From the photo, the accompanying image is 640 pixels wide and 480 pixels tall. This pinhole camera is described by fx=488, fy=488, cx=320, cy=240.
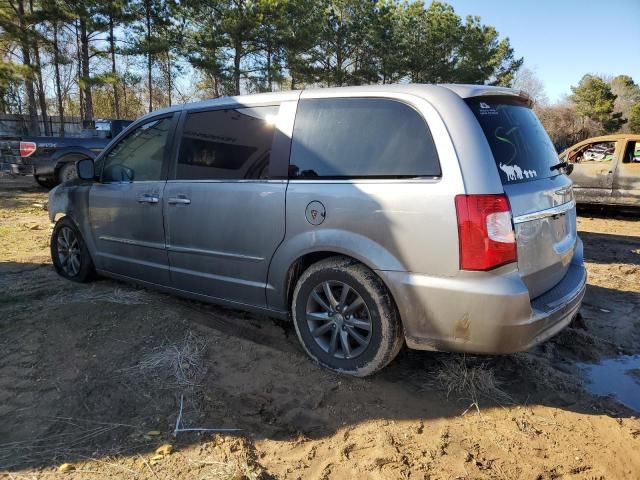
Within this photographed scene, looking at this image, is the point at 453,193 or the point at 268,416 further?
the point at 268,416

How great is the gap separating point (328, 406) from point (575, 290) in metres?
1.76

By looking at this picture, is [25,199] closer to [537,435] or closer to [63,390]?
[63,390]

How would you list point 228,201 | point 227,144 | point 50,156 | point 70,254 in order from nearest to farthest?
point 228,201, point 227,144, point 70,254, point 50,156

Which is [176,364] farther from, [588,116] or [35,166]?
[588,116]

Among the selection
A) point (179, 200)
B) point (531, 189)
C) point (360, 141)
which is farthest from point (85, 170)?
point (531, 189)

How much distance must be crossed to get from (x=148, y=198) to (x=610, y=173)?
31.2 feet

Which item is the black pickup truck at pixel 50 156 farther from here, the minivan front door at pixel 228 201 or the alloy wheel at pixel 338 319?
the alloy wheel at pixel 338 319

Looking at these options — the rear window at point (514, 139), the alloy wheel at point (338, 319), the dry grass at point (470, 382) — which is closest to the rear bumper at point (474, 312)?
the alloy wheel at point (338, 319)

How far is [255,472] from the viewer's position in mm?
2369

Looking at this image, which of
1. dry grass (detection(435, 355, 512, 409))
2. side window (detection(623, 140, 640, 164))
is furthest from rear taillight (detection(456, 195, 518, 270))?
side window (detection(623, 140, 640, 164))

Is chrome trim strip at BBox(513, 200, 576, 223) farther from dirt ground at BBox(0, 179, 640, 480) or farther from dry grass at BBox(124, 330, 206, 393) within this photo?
dry grass at BBox(124, 330, 206, 393)

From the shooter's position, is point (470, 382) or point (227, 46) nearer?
point (470, 382)

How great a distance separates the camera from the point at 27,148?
11.9 meters

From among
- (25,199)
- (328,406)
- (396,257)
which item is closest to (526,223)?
(396,257)
